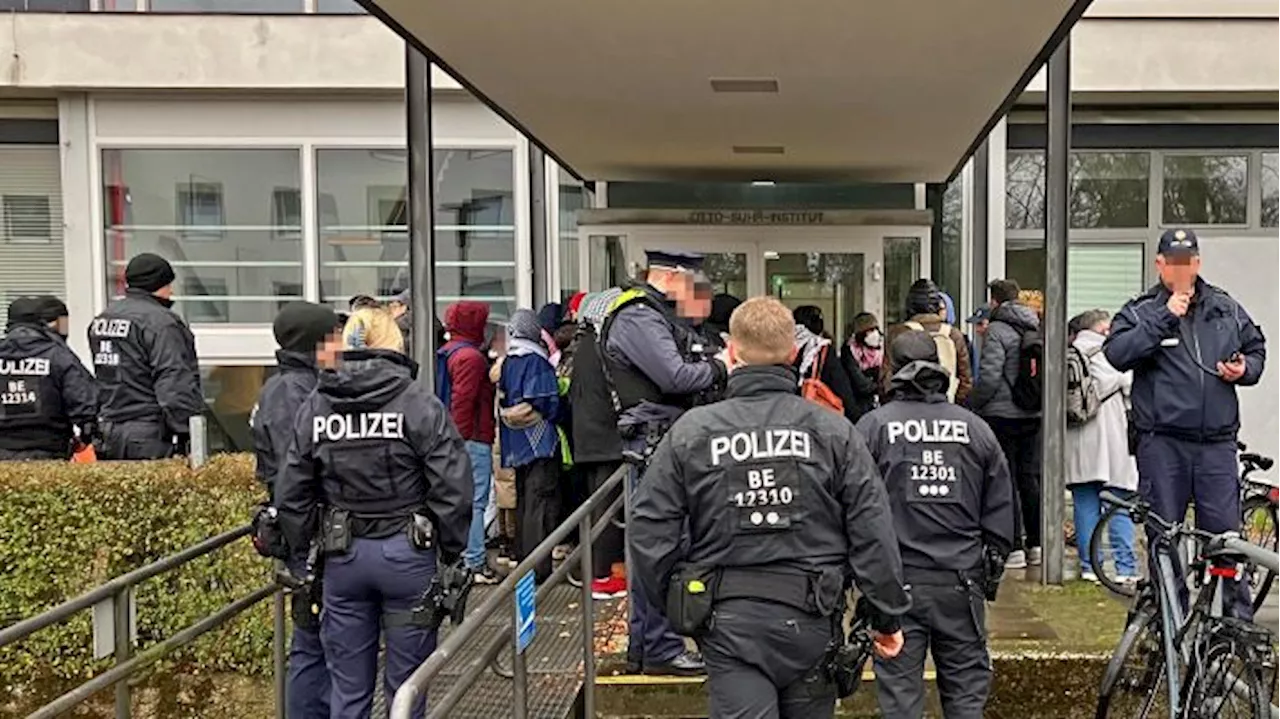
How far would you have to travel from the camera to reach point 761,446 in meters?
3.23

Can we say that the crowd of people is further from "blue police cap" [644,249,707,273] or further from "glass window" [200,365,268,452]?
"glass window" [200,365,268,452]

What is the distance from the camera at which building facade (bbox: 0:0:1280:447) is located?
33.1 ft

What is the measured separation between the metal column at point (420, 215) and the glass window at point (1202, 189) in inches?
293

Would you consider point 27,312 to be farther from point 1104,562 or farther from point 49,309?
point 1104,562

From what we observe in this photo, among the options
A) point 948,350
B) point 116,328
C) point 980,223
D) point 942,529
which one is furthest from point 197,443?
point 980,223

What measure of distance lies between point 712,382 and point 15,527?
3.68 meters

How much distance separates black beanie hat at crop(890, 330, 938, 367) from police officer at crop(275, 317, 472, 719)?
1.61 metres

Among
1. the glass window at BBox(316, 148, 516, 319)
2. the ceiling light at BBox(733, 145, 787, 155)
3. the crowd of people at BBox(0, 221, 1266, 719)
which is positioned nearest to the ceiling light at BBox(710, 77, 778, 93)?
the crowd of people at BBox(0, 221, 1266, 719)

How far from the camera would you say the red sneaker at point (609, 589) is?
595 cm

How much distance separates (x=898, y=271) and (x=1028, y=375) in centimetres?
300

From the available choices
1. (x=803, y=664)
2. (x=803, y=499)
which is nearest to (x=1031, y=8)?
(x=803, y=499)

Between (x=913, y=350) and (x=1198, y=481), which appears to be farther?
(x=1198, y=481)

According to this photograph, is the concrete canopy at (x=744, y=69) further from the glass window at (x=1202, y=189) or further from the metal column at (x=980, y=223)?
the glass window at (x=1202, y=189)

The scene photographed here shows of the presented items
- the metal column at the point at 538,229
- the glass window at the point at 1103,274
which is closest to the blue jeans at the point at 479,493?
the metal column at the point at 538,229
